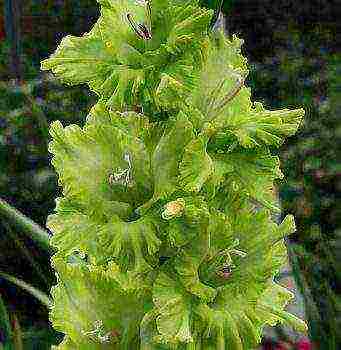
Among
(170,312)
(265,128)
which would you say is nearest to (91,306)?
(170,312)

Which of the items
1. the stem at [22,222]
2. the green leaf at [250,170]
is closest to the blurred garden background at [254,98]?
the stem at [22,222]

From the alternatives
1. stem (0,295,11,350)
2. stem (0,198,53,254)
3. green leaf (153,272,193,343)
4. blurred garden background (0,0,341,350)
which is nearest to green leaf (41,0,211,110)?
green leaf (153,272,193,343)

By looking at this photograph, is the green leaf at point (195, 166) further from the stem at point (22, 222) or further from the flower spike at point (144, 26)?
the stem at point (22, 222)

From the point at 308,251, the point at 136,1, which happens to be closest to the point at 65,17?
the point at 308,251

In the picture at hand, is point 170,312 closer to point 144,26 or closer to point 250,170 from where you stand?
point 250,170

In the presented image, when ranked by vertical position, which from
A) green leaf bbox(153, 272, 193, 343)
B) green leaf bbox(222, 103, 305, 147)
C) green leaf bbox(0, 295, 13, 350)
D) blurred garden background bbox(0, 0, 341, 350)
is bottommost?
blurred garden background bbox(0, 0, 341, 350)

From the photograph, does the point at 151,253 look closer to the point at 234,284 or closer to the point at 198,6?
the point at 234,284

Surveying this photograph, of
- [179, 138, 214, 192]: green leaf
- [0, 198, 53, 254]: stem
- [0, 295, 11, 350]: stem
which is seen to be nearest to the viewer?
[179, 138, 214, 192]: green leaf

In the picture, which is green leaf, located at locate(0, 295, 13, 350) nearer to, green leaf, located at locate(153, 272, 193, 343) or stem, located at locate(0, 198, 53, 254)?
stem, located at locate(0, 198, 53, 254)
